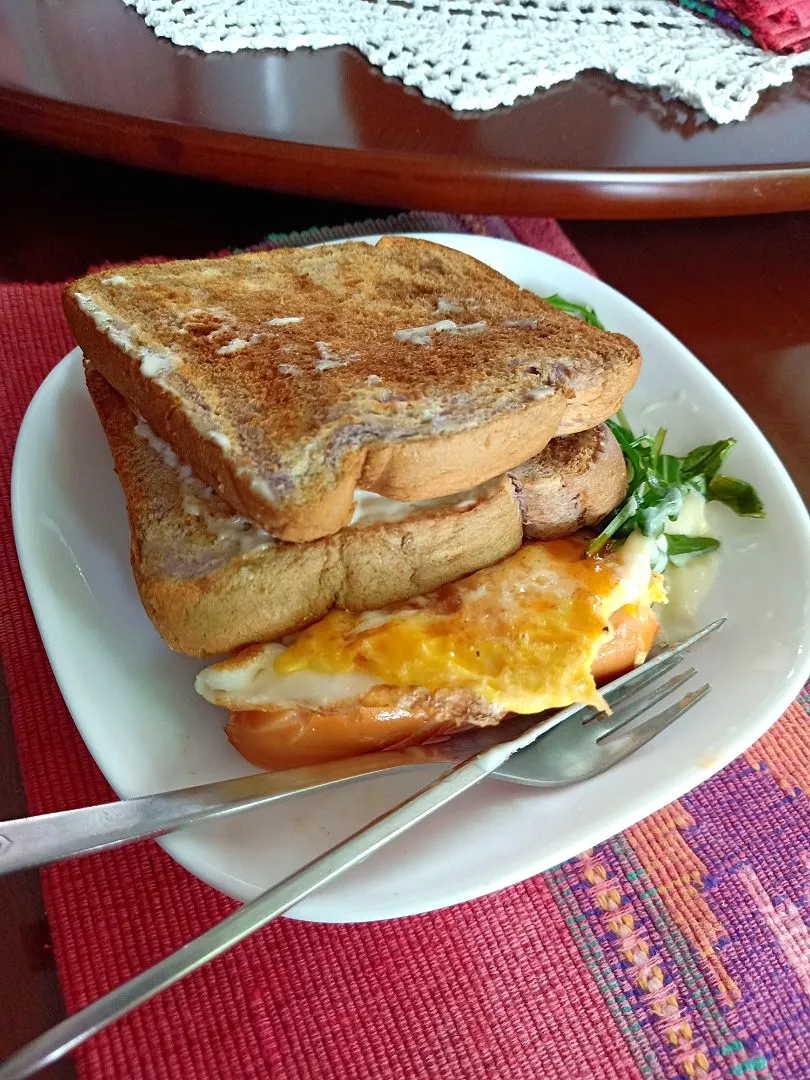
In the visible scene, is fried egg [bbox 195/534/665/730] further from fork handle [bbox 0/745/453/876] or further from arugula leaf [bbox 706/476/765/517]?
arugula leaf [bbox 706/476/765/517]

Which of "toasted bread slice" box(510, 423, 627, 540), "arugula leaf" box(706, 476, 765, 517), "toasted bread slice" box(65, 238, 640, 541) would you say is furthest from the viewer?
"arugula leaf" box(706, 476, 765, 517)

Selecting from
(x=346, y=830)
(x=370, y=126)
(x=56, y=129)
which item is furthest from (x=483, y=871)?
(x=56, y=129)

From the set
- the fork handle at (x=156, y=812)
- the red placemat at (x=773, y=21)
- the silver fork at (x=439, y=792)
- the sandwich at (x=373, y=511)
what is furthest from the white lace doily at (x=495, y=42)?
the fork handle at (x=156, y=812)

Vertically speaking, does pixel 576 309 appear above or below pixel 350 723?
above

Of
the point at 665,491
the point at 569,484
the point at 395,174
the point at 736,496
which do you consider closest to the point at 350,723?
the point at 569,484

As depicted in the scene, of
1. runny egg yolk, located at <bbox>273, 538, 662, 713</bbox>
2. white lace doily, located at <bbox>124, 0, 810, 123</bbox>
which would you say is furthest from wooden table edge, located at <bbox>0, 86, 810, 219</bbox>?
runny egg yolk, located at <bbox>273, 538, 662, 713</bbox>

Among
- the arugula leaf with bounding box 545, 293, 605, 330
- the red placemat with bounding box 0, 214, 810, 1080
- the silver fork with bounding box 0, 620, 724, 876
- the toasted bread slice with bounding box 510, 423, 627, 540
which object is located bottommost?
the red placemat with bounding box 0, 214, 810, 1080

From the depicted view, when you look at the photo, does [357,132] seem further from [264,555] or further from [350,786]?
[350,786]
